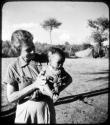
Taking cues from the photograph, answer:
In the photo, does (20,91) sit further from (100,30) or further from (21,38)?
(100,30)

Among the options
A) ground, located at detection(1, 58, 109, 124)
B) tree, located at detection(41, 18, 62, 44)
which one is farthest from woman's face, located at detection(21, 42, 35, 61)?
ground, located at detection(1, 58, 109, 124)

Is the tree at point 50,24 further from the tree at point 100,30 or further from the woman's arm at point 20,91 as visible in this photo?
the woman's arm at point 20,91

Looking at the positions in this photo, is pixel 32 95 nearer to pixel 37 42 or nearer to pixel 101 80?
pixel 37 42

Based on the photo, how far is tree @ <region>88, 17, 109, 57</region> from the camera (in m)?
1.38

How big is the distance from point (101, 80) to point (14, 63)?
2.73 feet

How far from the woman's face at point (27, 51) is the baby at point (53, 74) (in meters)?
0.10

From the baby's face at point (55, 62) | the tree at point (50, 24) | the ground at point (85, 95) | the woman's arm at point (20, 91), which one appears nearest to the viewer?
the woman's arm at point (20, 91)

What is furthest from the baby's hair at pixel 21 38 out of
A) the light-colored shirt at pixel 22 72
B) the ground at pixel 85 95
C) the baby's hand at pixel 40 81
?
the ground at pixel 85 95

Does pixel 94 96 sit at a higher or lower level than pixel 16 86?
lower

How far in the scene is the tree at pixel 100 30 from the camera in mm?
1382

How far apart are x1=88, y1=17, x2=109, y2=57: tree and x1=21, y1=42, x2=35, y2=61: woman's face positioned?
55 centimetres

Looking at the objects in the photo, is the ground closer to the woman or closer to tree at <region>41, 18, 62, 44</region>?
tree at <region>41, 18, 62, 44</region>

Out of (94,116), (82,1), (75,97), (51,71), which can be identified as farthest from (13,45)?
(94,116)

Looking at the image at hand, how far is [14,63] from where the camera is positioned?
969 millimetres
